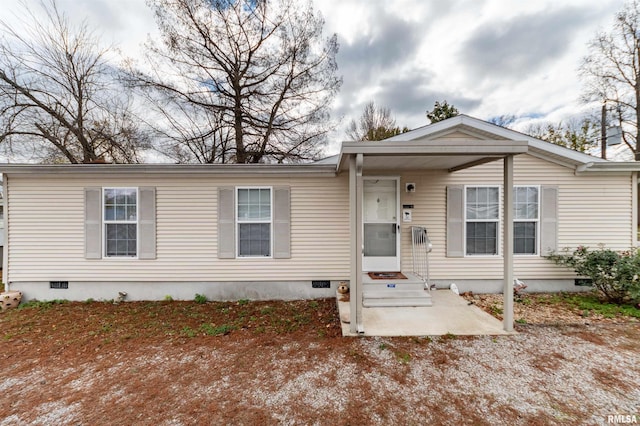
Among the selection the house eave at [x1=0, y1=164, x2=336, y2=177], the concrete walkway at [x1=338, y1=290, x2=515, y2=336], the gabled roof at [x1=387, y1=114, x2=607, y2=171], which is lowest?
the concrete walkway at [x1=338, y1=290, x2=515, y2=336]

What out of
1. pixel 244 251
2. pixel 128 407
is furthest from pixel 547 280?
pixel 128 407

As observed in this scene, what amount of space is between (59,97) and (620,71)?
2328 centimetres

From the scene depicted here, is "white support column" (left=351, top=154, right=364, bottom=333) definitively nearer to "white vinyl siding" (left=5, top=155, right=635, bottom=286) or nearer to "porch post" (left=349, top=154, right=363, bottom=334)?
"porch post" (left=349, top=154, right=363, bottom=334)

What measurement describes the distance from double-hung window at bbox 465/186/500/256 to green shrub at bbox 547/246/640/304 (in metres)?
1.29

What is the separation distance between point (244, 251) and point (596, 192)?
7.37 meters

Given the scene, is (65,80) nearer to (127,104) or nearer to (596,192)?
(127,104)

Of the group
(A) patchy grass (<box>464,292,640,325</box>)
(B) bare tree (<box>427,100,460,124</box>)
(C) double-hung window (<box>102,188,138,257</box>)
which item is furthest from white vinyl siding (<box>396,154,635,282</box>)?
(B) bare tree (<box>427,100,460,124</box>)

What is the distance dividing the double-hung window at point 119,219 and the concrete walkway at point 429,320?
14.6 ft

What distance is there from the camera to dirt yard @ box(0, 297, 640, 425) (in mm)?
2145

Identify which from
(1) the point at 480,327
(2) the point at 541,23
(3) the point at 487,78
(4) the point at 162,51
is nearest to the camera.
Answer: (1) the point at 480,327

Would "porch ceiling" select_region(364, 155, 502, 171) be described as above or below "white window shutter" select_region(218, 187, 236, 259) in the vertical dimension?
above

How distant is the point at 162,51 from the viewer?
28.5ft

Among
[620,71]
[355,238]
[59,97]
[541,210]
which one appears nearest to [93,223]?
[355,238]

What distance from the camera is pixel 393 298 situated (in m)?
4.30
